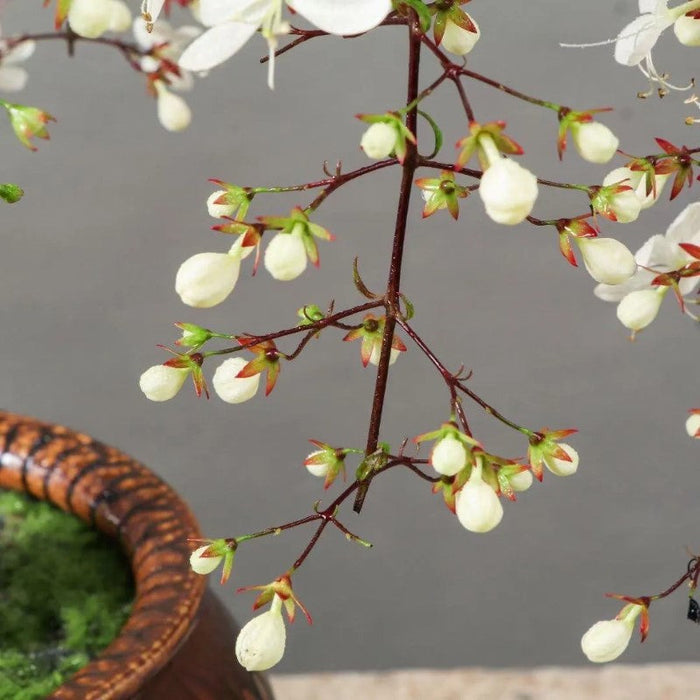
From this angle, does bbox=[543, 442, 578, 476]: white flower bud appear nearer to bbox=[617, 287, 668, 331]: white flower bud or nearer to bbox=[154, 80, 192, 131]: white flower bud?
bbox=[617, 287, 668, 331]: white flower bud

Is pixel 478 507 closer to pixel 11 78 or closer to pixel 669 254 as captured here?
pixel 669 254

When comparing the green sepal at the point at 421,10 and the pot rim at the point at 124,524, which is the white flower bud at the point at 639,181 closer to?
the green sepal at the point at 421,10

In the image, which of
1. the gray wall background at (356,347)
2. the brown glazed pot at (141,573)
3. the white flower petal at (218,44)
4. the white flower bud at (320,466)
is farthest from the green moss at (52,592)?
the gray wall background at (356,347)

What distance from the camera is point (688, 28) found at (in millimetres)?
323

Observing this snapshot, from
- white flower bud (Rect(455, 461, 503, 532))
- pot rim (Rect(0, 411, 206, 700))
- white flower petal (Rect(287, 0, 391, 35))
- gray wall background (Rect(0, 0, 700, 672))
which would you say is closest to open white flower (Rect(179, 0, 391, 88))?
white flower petal (Rect(287, 0, 391, 35))

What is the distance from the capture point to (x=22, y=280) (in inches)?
39.2

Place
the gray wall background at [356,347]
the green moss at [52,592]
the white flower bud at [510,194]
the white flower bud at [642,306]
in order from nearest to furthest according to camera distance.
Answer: the white flower bud at [510,194] < the white flower bud at [642,306] < the green moss at [52,592] < the gray wall background at [356,347]

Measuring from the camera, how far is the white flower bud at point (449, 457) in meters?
0.27

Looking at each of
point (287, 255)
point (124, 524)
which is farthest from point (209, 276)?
point (124, 524)

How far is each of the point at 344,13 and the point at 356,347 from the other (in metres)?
0.75

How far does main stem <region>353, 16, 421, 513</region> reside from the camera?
272mm

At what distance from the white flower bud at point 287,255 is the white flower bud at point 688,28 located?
13 cm

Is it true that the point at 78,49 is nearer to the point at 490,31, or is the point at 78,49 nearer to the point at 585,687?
the point at 490,31

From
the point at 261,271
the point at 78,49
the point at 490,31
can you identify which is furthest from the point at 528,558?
the point at 78,49
